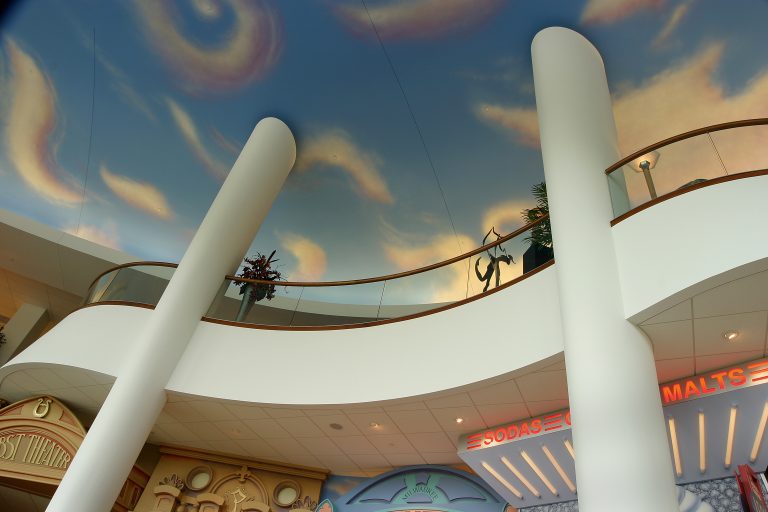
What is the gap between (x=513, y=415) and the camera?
16.7ft

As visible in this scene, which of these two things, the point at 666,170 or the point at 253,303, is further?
the point at 253,303

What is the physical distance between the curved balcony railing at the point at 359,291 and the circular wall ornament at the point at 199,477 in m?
2.43

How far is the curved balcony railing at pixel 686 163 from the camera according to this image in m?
4.09

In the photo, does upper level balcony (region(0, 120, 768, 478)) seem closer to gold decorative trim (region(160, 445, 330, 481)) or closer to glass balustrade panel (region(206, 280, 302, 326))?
glass balustrade panel (region(206, 280, 302, 326))

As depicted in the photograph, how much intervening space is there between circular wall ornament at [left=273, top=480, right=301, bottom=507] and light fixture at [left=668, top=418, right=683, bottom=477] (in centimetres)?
481

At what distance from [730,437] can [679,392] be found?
533mm

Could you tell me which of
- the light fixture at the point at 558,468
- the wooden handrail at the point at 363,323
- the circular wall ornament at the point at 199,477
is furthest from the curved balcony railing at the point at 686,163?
the circular wall ornament at the point at 199,477

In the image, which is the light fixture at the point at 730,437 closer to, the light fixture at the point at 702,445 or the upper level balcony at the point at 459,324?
the light fixture at the point at 702,445

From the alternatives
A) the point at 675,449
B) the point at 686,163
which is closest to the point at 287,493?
the point at 675,449

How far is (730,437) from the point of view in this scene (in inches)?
163

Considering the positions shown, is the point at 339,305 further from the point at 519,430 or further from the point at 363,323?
the point at 519,430

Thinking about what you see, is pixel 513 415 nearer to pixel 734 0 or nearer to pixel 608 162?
pixel 608 162

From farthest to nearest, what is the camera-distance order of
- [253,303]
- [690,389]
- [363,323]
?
[253,303] < [363,323] < [690,389]

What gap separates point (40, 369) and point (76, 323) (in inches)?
27.5
